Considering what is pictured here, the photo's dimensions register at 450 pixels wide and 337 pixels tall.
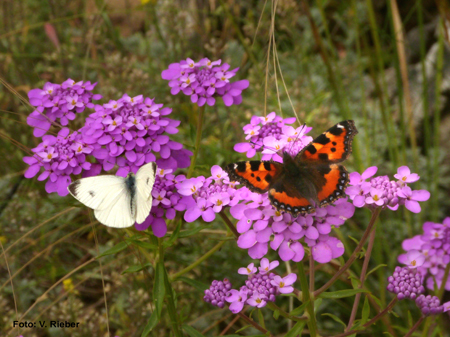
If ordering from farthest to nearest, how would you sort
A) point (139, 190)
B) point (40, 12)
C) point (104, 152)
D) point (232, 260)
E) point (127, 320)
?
point (40, 12) < point (232, 260) < point (127, 320) < point (104, 152) < point (139, 190)

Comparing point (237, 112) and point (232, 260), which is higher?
point (237, 112)

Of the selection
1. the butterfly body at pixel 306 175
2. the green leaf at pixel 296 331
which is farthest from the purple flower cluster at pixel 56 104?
the green leaf at pixel 296 331

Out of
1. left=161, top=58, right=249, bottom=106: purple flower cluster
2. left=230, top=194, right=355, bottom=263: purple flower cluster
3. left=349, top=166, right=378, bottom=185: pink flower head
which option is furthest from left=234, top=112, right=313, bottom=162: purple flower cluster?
left=230, top=194, right=355, bottom=263: purple flower cluster

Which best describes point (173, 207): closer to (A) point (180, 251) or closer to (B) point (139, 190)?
(B) point (139, 190)

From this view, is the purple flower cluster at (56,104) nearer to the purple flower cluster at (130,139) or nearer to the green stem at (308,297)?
the purple flower cluster at (130,139)

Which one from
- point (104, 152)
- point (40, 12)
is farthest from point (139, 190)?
point (40, 12)

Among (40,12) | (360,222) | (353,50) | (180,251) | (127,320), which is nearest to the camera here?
(127,320)

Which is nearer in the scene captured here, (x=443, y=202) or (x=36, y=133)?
(x=36, y=133)

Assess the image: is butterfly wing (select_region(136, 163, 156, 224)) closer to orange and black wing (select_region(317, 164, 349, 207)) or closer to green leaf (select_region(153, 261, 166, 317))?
green leaf (select_region(153, 261, 166, 317))
